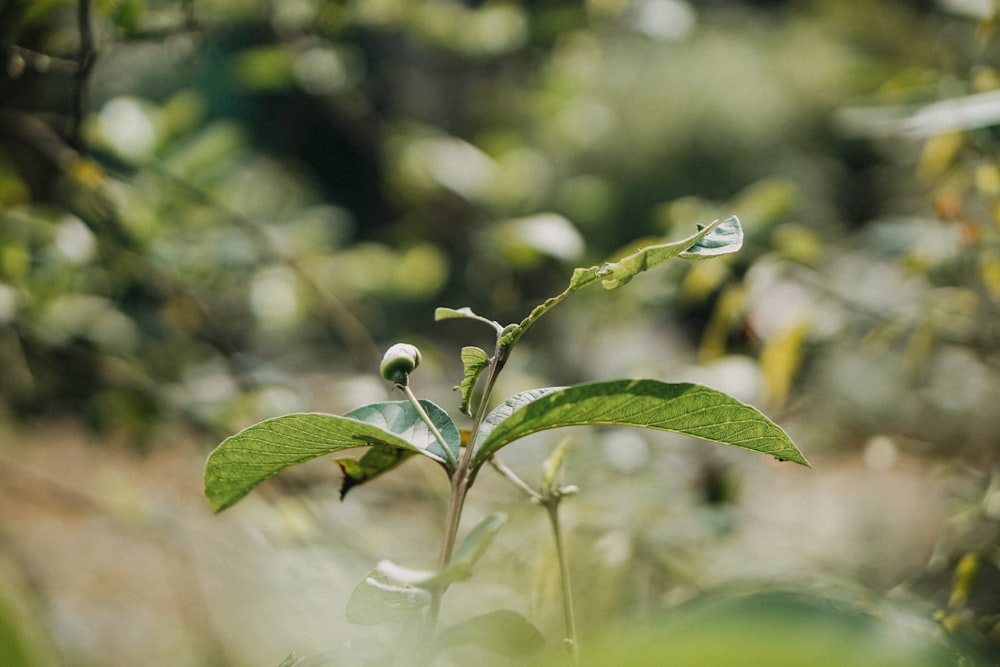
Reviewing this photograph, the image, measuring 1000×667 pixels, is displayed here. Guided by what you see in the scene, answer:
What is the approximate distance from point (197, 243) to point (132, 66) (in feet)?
10.9

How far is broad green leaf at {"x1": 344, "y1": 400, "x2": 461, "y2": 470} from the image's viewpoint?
0.84 feet

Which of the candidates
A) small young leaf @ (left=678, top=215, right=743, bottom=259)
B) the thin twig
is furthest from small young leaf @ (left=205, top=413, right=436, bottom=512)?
the thin twig

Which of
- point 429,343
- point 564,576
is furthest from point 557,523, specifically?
point 429,343

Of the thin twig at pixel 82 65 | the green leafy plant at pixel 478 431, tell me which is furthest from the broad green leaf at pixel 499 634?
the thin twig at pixel 82 65

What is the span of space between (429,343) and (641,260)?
1123mm

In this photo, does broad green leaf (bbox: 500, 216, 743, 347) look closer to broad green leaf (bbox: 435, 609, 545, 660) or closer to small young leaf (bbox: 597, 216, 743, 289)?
small young leaf (bbox: 597, 216, 743, 289)

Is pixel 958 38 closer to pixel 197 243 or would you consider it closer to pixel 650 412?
pixel 197 243

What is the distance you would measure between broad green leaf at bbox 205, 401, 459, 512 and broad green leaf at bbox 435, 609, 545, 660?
6 cm

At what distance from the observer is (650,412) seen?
0.24 meters

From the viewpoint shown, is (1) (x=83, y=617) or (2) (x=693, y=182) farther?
(2) (x=693, y=182)

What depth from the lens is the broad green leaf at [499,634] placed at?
0.82 ft

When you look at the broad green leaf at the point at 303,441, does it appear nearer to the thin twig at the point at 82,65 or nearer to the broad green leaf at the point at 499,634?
the broad green leaf at the point at 499,634

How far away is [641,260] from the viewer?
238mm

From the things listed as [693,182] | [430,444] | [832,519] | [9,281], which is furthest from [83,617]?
[693,182]
